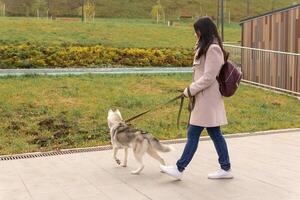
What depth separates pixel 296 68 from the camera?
14.0m

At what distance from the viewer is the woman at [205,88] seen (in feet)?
18.8

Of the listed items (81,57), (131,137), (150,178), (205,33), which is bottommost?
(150,178)

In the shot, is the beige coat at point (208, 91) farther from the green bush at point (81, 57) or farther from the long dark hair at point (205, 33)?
the green bush at point (81, 57)

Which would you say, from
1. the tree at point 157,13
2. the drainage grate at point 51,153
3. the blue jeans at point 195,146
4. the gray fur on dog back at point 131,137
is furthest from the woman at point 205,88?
the tree at point 157,13

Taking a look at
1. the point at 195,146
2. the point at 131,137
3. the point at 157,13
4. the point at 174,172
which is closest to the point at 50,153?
the point at 131,137

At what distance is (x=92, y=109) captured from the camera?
35.3 feet

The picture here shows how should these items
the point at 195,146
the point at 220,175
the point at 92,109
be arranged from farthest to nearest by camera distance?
1. the point at 92,109
2. the point at 220,175
3. the point at 195,146

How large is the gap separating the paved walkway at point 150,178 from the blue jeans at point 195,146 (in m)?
0.22

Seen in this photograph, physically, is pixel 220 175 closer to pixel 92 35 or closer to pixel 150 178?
pixel 150 178

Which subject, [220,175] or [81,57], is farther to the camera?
[81,57]

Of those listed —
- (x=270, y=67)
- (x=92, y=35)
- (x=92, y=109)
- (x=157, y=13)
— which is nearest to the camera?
(x=92, y=109)

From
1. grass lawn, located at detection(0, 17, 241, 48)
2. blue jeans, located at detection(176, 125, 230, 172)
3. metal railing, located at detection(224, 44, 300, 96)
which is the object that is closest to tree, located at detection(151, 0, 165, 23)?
grass lawn, located at detection(0, 17, 241, 48)

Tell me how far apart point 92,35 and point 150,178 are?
19.5m

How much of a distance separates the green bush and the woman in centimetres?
1252
